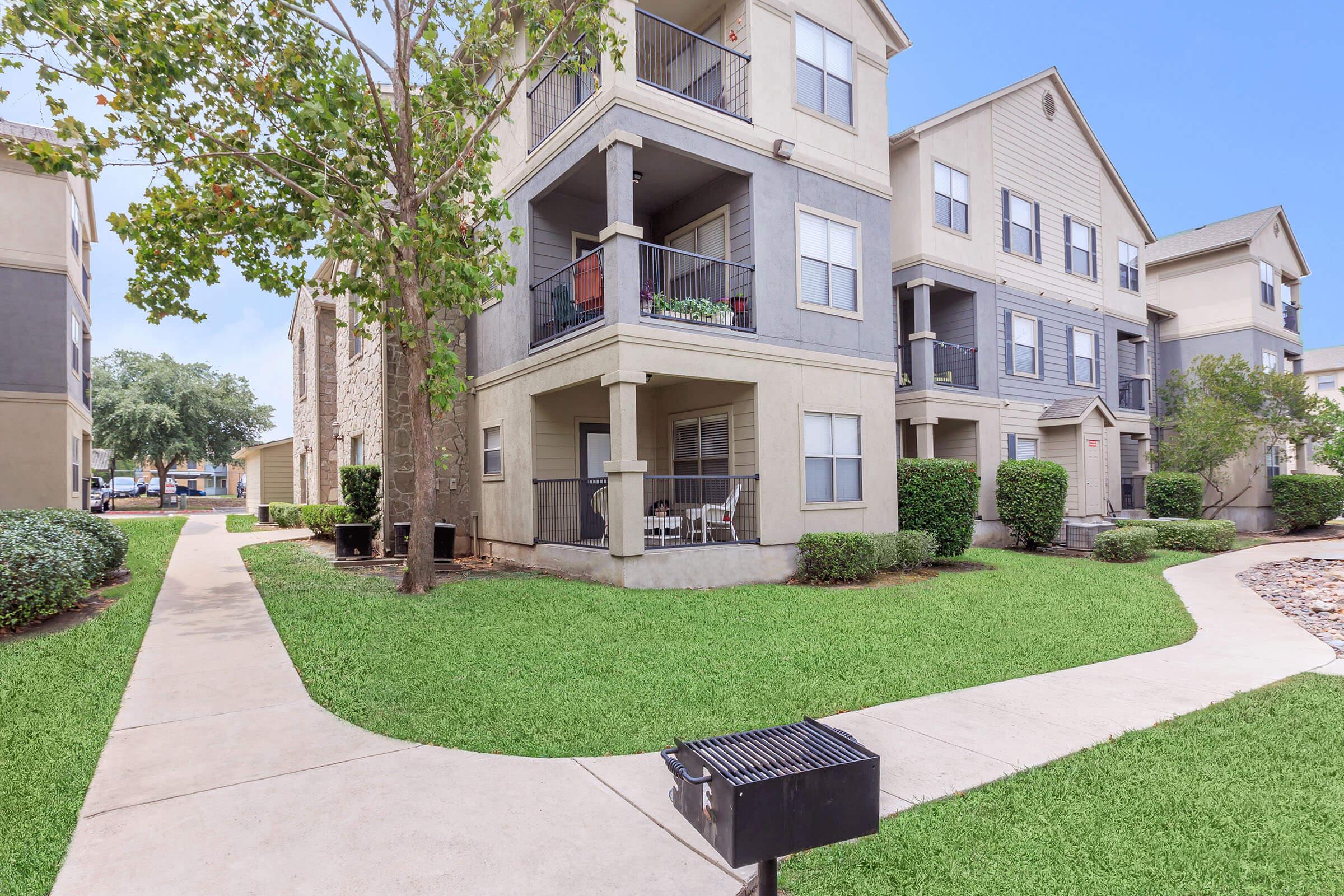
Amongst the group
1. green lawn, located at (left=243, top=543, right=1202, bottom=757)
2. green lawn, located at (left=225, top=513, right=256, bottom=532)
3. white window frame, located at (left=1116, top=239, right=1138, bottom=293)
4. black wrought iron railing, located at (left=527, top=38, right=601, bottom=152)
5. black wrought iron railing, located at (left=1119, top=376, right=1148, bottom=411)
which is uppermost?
black wrought iron railing, located at (left=527, top=38, right=601, bottom=152)

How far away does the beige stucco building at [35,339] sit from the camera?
46.2ft

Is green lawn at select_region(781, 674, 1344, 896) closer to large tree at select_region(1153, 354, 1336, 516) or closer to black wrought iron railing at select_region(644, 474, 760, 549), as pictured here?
black wrought iron railing at select_region(644, 474, 760, 549)

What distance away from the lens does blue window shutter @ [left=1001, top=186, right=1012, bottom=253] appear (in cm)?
1789

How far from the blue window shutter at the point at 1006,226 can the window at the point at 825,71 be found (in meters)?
6.71

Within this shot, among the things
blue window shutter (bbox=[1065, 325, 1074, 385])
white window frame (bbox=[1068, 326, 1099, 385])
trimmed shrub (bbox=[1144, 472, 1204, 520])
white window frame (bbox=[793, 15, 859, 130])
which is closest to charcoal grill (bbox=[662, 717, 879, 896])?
white window frame (bbox=[793, 15, 859, 130])

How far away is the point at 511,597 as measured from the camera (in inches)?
376

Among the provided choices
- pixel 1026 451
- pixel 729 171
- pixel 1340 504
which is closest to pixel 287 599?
pixel 729 171

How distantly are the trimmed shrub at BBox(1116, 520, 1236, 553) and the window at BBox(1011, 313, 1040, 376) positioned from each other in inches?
165

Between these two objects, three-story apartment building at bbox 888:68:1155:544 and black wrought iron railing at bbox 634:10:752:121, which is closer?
black wrought iron railing at bbox 634:10:752:121

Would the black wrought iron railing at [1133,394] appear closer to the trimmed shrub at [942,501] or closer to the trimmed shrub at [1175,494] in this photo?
the trimmed shrub at [1175,494]

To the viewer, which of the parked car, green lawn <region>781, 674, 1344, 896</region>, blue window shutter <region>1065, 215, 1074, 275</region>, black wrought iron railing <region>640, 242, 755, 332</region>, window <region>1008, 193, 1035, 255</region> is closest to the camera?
green lawn <region>781, 674, 1344, 896</region>

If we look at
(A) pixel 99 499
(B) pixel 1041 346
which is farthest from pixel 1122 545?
(A) pixel 99 499

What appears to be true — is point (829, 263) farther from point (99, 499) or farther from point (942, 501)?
point (99, 499)

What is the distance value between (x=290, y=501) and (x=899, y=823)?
2964 cm
